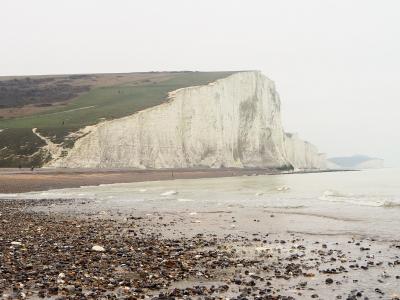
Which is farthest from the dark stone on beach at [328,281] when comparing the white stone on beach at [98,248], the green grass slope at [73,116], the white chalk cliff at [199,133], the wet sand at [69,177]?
A: the green grass slope at [73,116]

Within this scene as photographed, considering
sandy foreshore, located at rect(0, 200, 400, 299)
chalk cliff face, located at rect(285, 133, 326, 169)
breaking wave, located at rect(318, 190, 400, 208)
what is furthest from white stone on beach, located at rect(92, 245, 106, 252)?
chalk cliff face, located at rect(285, 133, 326, 169)

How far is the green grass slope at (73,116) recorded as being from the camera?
2790 inches

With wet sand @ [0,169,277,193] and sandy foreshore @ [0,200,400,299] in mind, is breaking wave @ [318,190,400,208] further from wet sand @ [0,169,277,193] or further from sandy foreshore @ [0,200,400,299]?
wet sand @ [0,169,277,193]

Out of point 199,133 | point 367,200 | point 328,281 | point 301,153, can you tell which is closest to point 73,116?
point 199,133

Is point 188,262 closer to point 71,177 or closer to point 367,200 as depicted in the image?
point 367,200

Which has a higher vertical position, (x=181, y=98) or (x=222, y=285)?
(x=181, y=98)

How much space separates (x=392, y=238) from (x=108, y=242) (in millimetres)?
8700

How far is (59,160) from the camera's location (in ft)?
224

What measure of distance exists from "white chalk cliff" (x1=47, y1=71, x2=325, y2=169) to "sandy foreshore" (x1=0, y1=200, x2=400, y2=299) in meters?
55.7

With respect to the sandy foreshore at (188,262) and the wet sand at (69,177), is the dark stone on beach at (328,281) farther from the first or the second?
the wet sand at (69,177)

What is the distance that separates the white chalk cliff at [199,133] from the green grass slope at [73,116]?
3.44 m

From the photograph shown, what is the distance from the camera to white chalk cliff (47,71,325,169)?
248 feet

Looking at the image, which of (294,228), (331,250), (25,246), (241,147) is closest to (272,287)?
(331,250)

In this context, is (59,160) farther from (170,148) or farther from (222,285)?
(222,285)
